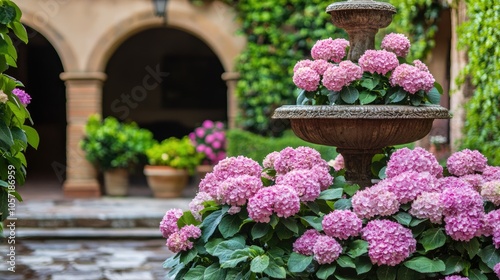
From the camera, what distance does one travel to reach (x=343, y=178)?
13.0ft

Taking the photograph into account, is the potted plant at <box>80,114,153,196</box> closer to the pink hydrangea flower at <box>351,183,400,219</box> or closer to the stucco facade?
the stucco facade

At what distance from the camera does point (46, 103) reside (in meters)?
15.6

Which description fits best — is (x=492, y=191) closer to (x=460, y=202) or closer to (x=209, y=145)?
(x=460, y=202)

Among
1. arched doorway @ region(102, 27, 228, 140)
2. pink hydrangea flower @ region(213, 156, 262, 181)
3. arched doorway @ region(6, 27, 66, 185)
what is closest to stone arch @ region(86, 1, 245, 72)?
arched doorway @ region(102, 27, 228, 140)

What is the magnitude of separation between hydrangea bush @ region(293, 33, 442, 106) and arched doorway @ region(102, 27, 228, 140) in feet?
37.3

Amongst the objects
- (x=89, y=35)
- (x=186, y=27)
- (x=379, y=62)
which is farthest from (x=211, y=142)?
(x=379, y=62)

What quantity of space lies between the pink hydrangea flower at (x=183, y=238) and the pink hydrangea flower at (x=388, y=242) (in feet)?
2.52

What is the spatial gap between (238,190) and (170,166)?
7738 millimetres

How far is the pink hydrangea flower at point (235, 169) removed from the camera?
12.2 ft

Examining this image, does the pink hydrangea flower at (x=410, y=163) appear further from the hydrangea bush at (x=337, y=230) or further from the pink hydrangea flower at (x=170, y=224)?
the pink hydrangea flower at (x=170, y=224)

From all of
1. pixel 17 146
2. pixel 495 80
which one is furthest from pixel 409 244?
pixel 495 80

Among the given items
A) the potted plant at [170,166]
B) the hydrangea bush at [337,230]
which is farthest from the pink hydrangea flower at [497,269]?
the potted plant at [170,166]

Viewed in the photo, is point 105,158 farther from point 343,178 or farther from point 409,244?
point 409,244

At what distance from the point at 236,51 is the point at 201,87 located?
14.3 feet
